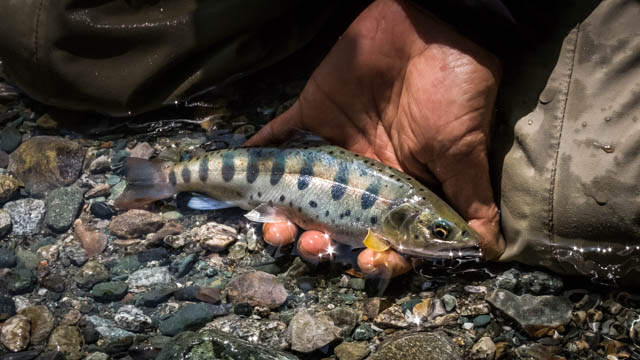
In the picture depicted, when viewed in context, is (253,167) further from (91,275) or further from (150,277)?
(91,275)

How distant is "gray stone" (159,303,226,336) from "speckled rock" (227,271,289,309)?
191 mm

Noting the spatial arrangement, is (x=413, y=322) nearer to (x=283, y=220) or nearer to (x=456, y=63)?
(x=283, y=220)

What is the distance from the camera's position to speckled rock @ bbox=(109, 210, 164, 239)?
15.5ft

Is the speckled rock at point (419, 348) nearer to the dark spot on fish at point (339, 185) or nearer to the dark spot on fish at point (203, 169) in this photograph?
the dark spot on fish at point (339, 185)

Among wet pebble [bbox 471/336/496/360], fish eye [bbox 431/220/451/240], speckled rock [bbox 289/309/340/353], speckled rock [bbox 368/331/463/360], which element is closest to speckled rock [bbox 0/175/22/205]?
speckled rock [bbox 289/309/340/353]

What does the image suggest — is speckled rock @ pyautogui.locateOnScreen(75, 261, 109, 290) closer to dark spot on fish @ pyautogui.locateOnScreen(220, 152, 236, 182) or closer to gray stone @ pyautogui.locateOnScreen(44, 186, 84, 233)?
gray stone @ pyautogui.locateOnScreen(44, 186, 84, 233)

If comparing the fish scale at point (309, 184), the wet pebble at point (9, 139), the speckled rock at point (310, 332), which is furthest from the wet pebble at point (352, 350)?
the wet pebble at point (9, 139)

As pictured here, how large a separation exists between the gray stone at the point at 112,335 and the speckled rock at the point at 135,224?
811 millimetres

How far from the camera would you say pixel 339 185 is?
4.38 meters

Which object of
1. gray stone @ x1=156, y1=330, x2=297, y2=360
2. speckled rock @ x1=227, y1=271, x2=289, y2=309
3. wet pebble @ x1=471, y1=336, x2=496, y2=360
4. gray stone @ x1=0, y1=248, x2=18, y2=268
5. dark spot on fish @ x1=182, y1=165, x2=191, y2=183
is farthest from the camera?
dark spot on fish @ x1=182, y1=165, x2=191, y2=183

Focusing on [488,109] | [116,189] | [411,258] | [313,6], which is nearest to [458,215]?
[411,258]

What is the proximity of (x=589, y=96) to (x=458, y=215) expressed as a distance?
1.16 metres

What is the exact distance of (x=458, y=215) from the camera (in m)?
4.21

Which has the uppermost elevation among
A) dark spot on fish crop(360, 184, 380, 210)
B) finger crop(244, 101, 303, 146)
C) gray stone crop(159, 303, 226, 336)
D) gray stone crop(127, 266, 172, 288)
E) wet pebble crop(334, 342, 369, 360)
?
finger crop(244, 101, 303, 146)
